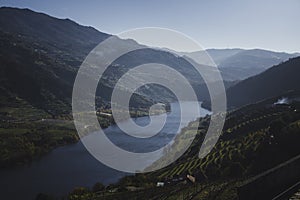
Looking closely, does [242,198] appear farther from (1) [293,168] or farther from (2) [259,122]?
(2) [259,122]

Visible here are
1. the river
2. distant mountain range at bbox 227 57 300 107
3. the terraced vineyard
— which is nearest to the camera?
the terraced vineyard

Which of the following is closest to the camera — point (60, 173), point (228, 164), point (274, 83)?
point (228, 164)

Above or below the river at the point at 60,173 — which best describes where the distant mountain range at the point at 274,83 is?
above

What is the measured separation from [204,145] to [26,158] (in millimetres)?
50878

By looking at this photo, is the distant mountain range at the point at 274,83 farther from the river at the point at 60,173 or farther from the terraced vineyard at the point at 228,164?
the river at the point at 60,173

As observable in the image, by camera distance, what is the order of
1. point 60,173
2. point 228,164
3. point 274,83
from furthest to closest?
1. point 274,83
2. point 60,173
3. point 228,164

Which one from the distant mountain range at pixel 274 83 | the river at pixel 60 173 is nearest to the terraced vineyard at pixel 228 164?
the river at pixel 60 173

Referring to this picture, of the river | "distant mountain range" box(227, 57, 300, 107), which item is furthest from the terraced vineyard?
"distant mountain range" box(227, 57, 300, 107)

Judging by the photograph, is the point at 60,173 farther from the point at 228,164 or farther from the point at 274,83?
the point at 274,83

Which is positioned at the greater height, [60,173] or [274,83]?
[274,83]

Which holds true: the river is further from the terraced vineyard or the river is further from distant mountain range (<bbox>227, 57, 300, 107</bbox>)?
distant mountain range (<bbox>227, 57, 300, 107</bbox>)

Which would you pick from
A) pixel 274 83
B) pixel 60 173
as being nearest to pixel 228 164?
pixel 60 173

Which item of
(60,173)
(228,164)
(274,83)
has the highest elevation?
(274,83)

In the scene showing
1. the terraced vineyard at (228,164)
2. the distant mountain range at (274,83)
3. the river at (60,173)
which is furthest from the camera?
the distant mountain range at (274,83)
